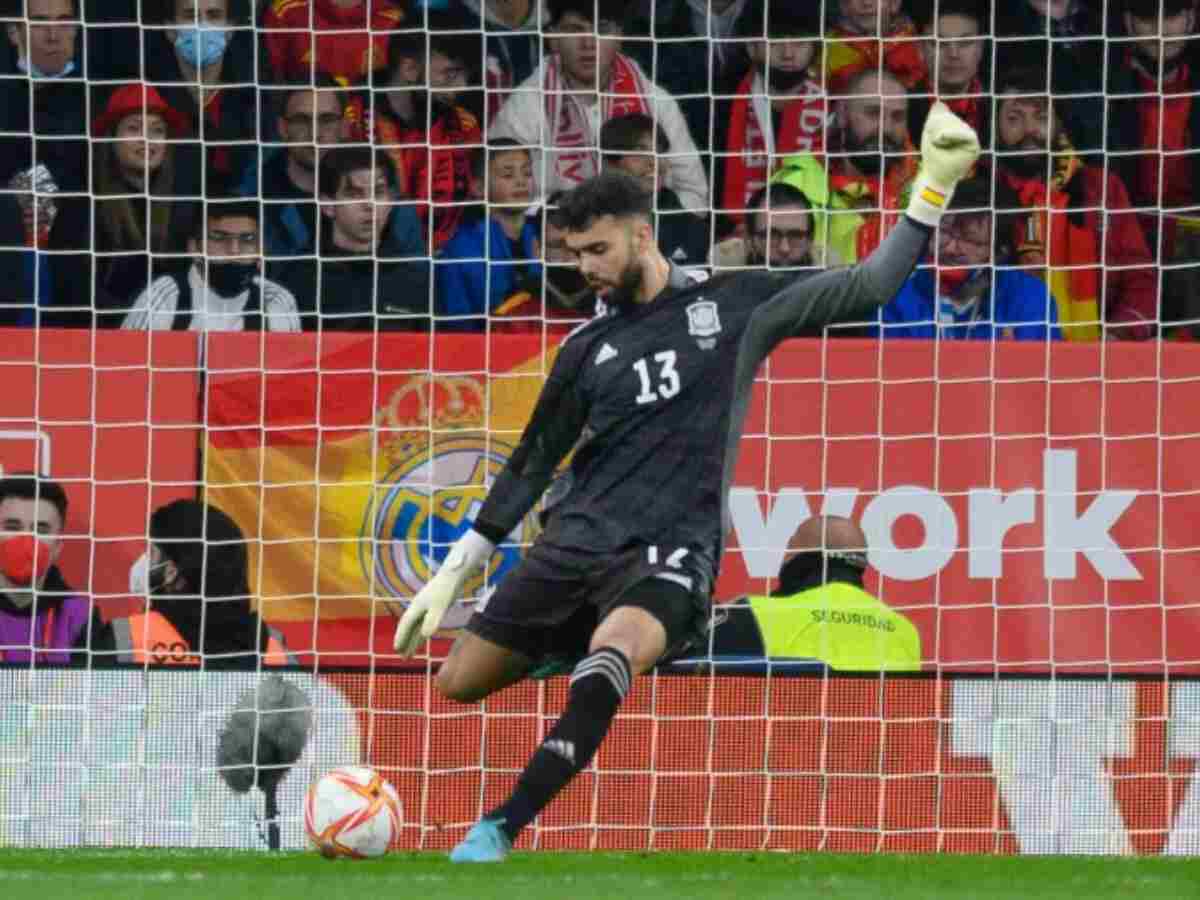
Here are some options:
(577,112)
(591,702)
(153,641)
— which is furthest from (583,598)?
(577,112)

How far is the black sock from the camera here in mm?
5422

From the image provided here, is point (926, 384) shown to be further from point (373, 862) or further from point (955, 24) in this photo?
point (373, 862)

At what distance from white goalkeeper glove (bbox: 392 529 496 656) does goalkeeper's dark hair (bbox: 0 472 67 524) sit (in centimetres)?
258

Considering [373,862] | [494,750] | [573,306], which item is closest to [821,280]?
[373,862]

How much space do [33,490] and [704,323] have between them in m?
3.30

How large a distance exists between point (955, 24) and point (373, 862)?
15.8 feet

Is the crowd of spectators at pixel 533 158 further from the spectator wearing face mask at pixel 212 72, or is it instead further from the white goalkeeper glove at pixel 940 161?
the white goalkeeper glove at pixel 940 161

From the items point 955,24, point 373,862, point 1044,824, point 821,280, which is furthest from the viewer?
point 955,24

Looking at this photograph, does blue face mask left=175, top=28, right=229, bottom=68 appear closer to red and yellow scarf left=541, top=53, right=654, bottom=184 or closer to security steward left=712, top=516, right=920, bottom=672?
red and yellow scarf left=541, top=53, right=654, bottom=184

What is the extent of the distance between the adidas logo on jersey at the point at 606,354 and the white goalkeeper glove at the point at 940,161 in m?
0.80

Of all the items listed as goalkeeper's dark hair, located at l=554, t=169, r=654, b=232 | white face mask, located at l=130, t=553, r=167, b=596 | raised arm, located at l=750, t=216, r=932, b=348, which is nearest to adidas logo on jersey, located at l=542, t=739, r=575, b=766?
raised arm, located at l=750, t=216, r=932, b=348

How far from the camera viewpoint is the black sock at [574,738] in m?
5.42

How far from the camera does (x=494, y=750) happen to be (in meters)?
8.04

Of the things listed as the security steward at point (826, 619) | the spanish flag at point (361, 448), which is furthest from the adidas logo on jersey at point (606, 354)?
the spanish flag at point (361, 448)
